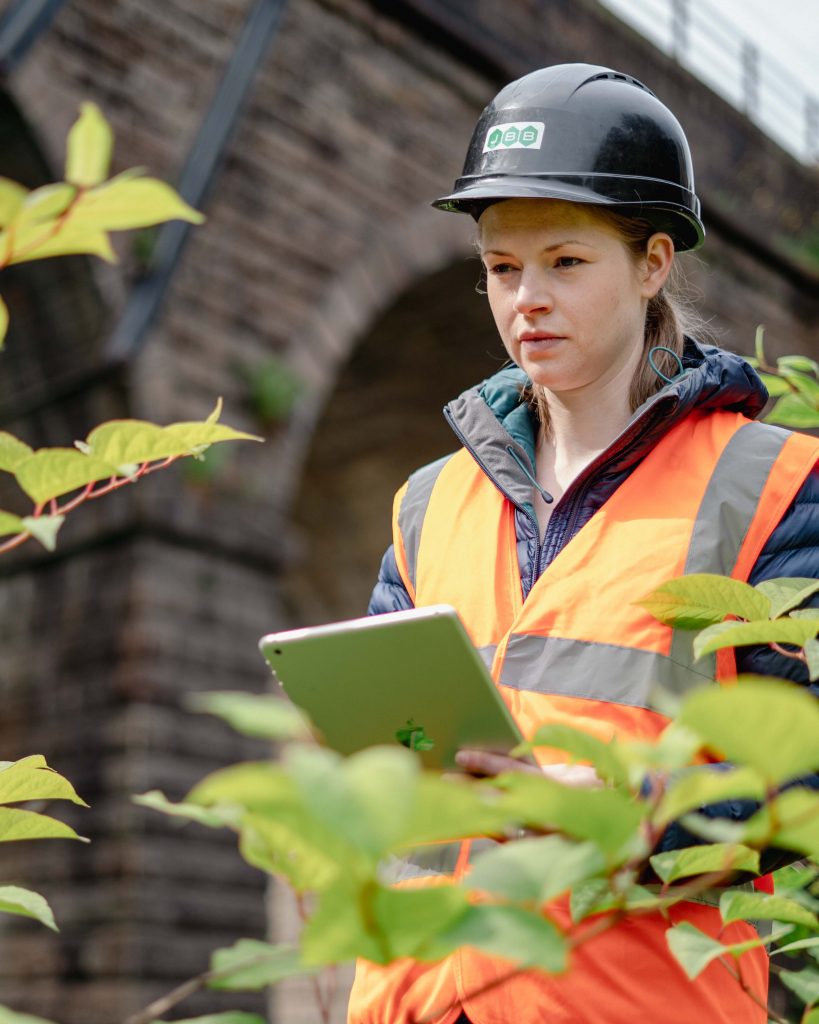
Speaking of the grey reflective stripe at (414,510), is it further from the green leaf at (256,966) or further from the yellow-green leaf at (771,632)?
the green leaf at (256,966)

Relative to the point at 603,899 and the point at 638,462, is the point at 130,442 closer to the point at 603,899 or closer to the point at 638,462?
the point at 603,899

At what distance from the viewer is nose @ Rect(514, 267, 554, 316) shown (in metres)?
1.63

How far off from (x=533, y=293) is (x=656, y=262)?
232 mm

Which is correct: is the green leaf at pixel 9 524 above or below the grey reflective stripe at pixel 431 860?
above

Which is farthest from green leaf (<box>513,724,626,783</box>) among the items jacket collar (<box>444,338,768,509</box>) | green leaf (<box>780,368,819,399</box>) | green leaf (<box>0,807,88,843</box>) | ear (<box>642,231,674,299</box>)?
ear (<box>642,231,674,299</box>)

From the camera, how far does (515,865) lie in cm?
63

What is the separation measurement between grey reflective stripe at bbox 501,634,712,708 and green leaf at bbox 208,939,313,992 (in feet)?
2.47

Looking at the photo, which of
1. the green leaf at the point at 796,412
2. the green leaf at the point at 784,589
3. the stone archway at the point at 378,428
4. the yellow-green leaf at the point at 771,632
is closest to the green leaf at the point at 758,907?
the yellow-green leaf at the point at 771,632

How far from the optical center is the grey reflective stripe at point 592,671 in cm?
145

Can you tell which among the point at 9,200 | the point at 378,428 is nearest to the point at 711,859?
the point at 9,200

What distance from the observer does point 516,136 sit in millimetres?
1687

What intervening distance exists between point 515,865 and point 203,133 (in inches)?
211

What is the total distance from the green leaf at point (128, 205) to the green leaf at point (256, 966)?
0.38 m

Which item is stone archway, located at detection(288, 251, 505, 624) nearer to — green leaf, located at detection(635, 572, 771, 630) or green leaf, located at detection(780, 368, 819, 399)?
green leaf, located at detection(780, 368, 819, 399)
